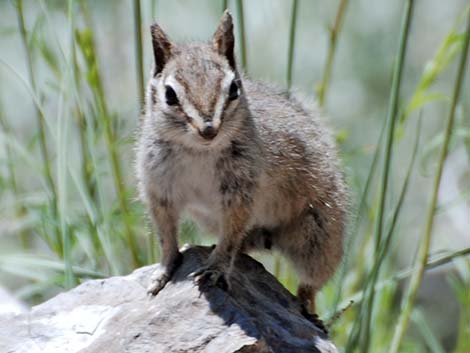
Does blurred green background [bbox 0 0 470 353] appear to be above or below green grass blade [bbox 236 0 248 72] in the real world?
below

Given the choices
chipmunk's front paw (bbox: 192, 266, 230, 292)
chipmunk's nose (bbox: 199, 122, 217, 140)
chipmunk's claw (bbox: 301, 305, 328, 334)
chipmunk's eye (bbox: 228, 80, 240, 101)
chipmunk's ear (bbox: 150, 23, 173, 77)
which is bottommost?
chipmunk's claw (bbox: 301, 305, 328, 334)

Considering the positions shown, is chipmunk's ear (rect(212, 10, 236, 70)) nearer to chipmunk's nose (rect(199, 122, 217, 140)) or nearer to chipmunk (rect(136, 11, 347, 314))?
chipmunk (rect(136, 11, 347, 314))

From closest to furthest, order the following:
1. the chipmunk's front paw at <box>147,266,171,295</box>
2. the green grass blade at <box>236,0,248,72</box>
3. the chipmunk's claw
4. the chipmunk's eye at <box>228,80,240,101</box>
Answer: the chipmunk's eye at <box>228,80,240,101</box>
the chipmunk's front paw at <box>147,266,171,295</box>
the chipmunk's claw
the green grass blade at <box>236,0,248,72</box>

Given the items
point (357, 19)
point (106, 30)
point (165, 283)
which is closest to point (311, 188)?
point (165, 283)

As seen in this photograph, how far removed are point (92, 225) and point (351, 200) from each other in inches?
38.7

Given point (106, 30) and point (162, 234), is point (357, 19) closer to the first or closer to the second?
point (106, 30)

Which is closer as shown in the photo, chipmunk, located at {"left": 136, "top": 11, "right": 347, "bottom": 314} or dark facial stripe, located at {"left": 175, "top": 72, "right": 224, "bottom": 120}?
dark facial stripe, located at {"left": 175, "top": 72, "right": 224, "bottom": 120}

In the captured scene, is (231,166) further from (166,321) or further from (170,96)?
(166,321)

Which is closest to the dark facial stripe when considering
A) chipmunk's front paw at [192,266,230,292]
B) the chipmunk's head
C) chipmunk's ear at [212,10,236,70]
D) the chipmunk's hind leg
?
the chipmunk's head

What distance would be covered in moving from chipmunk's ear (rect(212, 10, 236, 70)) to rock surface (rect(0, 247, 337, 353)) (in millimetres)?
661

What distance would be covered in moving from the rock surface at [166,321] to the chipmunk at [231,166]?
8 centimetres

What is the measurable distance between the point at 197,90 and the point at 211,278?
0.62 m

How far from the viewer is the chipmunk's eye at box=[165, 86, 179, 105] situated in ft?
9.93

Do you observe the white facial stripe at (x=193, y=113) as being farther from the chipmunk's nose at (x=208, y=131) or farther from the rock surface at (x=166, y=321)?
the rock surface at (x=166, y=321)
